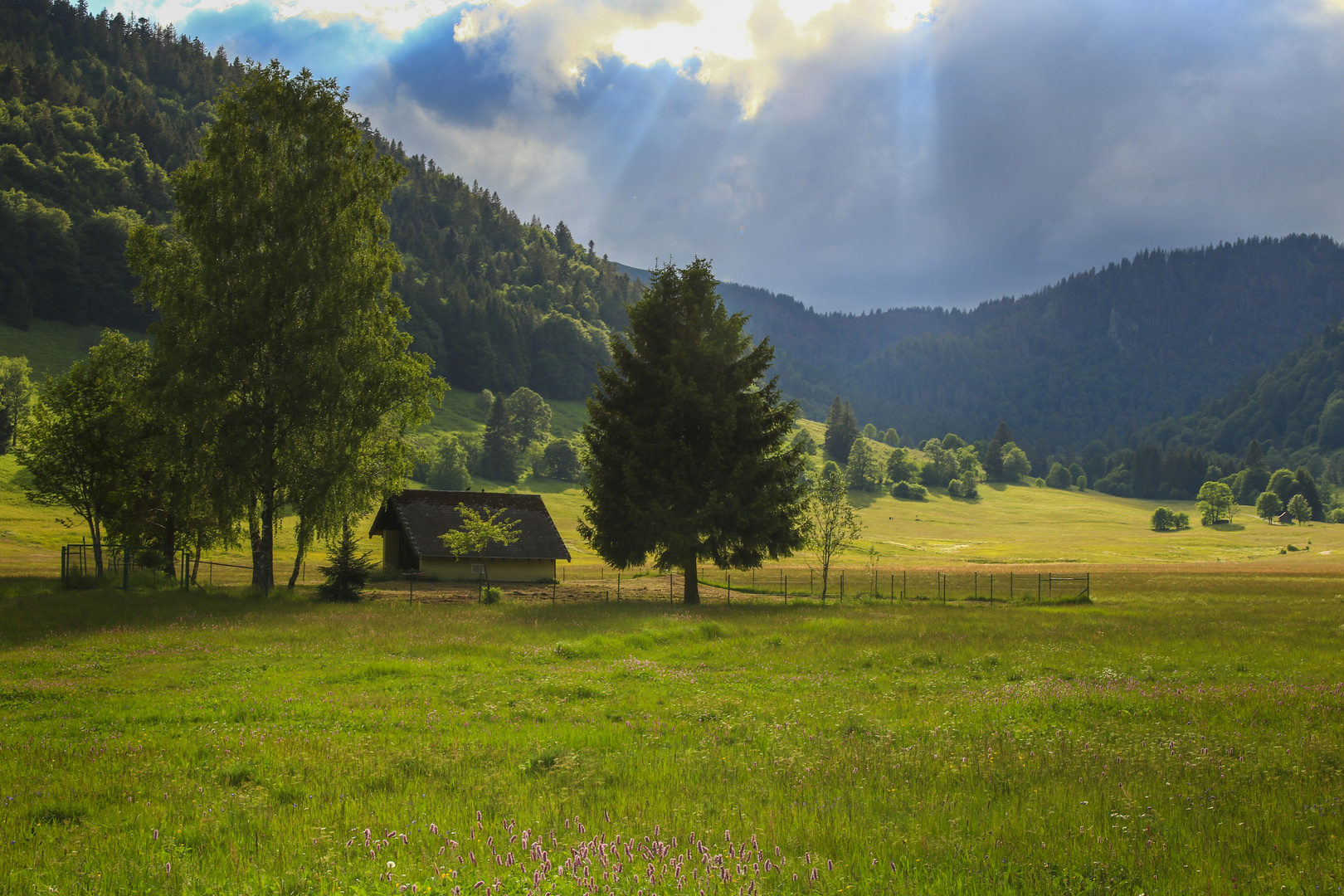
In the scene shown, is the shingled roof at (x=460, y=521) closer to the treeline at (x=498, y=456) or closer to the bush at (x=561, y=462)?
the treeline at (x=498, y=456)

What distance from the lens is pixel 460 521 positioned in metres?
54.5

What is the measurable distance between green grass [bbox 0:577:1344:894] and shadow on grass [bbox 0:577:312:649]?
3.17 feet

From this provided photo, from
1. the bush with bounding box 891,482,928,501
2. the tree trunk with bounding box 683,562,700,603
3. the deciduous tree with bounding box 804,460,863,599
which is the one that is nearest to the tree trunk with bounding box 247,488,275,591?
the tree trunk with bounding box 683,562,700,603

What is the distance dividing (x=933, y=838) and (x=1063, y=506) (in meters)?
205

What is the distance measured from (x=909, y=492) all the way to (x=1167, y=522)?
188ft

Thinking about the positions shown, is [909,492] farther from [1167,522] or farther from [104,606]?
[104,606]

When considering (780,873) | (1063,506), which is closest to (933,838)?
(780,873)

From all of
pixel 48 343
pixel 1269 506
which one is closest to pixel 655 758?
pixel 48 343

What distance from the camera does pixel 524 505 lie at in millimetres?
58188

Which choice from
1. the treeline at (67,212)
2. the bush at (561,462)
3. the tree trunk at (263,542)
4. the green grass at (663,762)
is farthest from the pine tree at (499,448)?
the green grass at (663,762)

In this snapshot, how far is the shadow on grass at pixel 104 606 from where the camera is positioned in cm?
2042

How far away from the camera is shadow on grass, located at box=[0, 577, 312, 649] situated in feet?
67.0

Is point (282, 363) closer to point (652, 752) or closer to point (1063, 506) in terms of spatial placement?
point (652, 752)

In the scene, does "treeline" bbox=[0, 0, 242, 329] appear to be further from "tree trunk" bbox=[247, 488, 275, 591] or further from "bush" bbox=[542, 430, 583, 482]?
"tree trunk" bbox=[247, 488, 275, 591]
